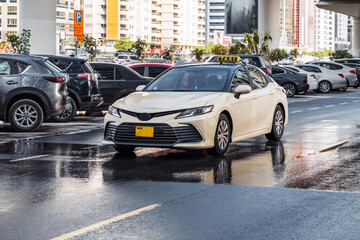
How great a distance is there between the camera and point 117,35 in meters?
186

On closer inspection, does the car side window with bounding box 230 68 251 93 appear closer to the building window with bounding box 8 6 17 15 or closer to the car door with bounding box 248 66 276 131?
the car door with bounding box 248 66 276 131

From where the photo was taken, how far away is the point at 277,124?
14359 millimetres

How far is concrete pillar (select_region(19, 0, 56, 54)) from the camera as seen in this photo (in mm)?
28891

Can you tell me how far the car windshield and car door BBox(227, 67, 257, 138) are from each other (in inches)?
9.6

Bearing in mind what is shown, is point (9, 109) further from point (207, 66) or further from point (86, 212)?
point (86, 212)

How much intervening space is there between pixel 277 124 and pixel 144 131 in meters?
3.94

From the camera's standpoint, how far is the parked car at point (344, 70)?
42.5 metres

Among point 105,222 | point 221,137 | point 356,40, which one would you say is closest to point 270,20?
point 356,40

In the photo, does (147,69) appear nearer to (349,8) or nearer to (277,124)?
(277,124)

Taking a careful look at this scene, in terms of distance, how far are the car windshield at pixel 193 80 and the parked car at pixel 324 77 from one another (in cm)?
2766

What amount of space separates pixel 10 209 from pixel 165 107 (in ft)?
14.0

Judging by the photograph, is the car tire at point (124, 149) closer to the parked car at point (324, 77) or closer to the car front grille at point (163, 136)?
the car front grille at point (163, 136)

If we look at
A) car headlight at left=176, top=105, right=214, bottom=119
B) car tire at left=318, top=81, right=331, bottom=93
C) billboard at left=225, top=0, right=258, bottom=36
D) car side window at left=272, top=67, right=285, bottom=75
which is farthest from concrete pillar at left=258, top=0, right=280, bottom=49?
car headlight at left=176, top=105, right=214, bottom=119

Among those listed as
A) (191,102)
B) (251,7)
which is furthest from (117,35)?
(191,102)
